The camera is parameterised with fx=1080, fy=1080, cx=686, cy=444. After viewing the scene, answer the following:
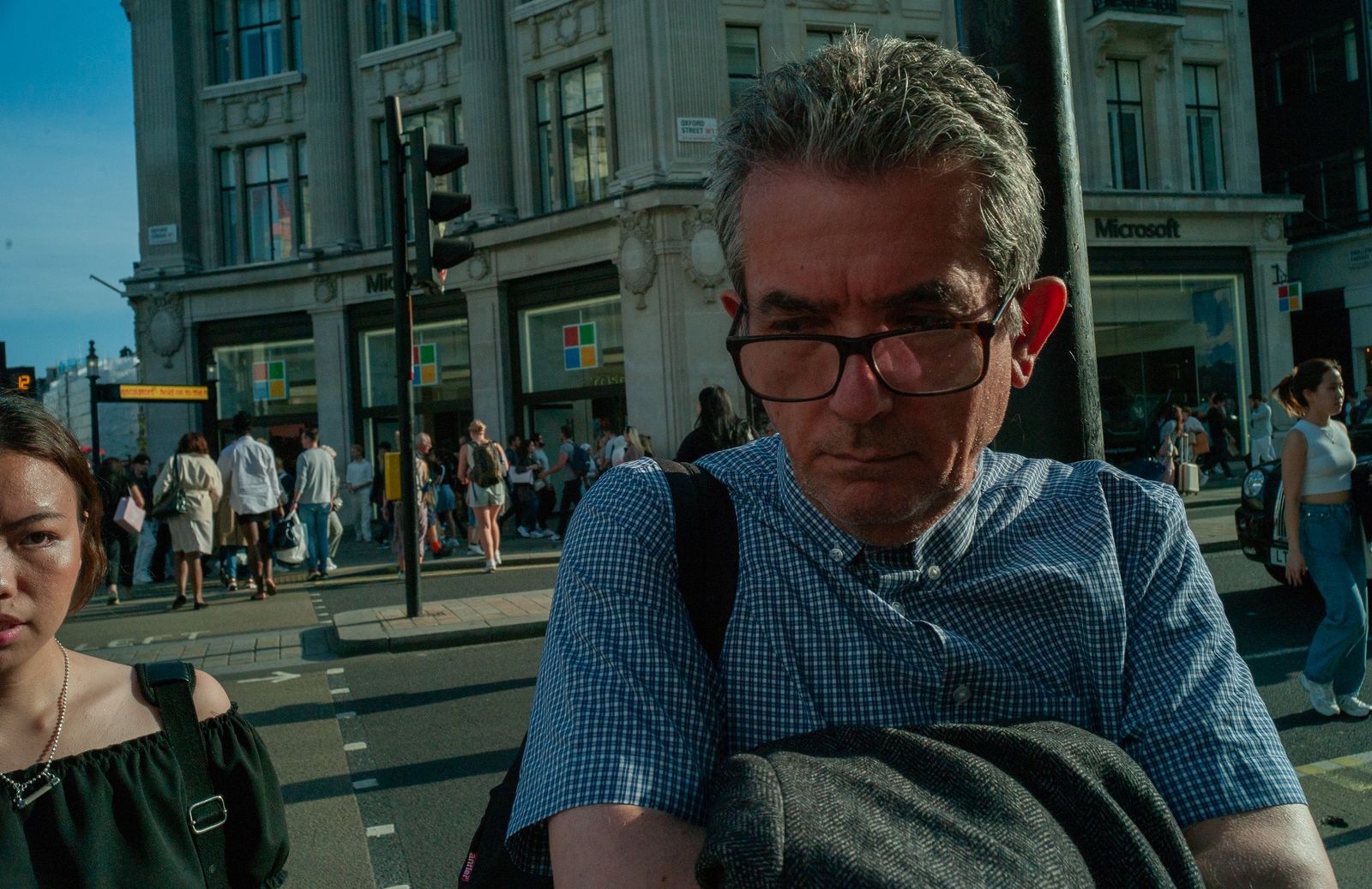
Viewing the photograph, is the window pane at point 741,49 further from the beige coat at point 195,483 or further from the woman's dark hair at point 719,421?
the woman's dark hair at point 719,421

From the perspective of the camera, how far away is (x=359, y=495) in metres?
19.1

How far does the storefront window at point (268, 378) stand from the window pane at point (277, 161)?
3964mm

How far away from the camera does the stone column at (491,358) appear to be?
22.1 m

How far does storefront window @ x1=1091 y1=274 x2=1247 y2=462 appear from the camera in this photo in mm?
22562

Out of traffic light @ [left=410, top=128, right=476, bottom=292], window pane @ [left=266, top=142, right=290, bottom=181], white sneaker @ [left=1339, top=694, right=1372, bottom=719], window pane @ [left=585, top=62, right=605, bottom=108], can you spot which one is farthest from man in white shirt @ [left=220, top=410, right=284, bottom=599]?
window pane @ [left=266, top=142, right=290, bottom=181]

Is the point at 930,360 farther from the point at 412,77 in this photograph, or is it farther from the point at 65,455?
the point at 412,77

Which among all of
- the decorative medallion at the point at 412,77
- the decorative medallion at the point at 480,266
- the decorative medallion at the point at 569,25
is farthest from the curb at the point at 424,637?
the decorative medallion at the point at 412,77

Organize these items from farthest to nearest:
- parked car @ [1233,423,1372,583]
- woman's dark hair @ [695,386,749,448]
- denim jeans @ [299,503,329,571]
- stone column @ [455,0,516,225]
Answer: stone column @ [455,0,516,225]
denim jeans @ [299,503,329,571]
parked car @ [1233,423,1372,583]
woman's dark hair @ [695,386,749,448]

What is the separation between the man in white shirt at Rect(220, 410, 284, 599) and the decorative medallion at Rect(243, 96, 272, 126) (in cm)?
1562

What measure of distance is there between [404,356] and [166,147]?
19.5 m

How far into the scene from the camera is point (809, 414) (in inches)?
47.8

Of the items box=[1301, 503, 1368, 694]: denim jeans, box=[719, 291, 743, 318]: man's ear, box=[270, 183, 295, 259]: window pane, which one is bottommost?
box=[1301, 503, 1368, 694]: denim jeans

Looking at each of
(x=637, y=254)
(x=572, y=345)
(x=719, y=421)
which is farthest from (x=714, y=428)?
(x=572, y=345)

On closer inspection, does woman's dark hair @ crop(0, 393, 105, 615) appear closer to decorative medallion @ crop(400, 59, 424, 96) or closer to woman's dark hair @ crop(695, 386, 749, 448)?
woman's dark hair @ crop(695, 386, 749, 448)
